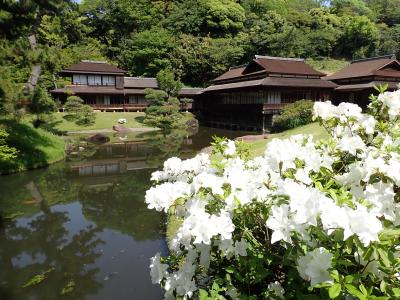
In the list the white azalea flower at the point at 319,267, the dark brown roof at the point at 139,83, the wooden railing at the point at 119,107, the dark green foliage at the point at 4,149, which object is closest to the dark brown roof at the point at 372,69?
the dark brown roof at the point at 139,83

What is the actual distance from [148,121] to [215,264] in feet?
106

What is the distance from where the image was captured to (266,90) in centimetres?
3039

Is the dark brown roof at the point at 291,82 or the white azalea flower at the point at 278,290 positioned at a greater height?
the dark brown roof at the point at 291,82

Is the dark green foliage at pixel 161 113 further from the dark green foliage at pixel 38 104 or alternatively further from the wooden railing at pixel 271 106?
the dark green foliage at pixel 38 104

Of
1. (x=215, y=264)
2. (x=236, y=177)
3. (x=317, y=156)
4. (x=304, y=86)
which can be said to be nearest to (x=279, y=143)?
→ (x=317, y=156)

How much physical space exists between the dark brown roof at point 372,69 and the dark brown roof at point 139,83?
21252mm

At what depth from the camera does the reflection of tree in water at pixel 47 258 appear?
6926 mm

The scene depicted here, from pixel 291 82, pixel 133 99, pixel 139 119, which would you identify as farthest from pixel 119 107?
pixel 291 82

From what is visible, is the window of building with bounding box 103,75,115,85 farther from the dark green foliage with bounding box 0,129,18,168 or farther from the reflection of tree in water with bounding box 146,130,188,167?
the dark green foliage with bounding box 0,129,18,168

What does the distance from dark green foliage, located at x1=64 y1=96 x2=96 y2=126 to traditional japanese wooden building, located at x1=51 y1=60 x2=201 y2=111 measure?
15.6ft

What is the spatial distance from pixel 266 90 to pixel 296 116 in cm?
630

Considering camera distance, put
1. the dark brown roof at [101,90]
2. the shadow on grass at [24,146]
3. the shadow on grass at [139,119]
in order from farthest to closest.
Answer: the dark brown roof at [101,90] < the shadow on grass at [139,119] < the shadow on grass at [24,146]

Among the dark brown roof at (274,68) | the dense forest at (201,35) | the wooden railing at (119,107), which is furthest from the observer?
the dense forest at (201,35)

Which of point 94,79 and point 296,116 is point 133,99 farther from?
point 296,116
